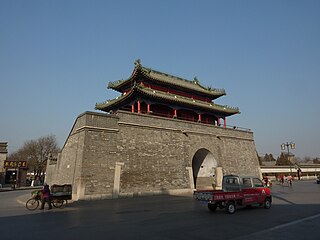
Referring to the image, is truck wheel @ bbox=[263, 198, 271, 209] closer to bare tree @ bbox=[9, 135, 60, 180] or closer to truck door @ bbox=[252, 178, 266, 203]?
truck door @ bbox=[252, 178, 266, 203]

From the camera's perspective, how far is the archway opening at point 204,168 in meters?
25.9

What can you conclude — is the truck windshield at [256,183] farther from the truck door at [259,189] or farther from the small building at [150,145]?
the small building at [150,145]

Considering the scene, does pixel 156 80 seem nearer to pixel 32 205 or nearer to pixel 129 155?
pixel 129 155

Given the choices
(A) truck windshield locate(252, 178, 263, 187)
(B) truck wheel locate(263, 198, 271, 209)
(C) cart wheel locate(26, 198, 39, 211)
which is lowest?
(C) cart wheel locate(26, 198, 39, 211)

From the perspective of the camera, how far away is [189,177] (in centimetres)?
2264

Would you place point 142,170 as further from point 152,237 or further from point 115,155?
point 152,237

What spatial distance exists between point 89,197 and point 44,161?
33.3 meters

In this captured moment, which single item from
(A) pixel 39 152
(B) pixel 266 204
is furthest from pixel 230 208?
(A) pixel 39 152

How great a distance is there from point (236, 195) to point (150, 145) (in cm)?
1119

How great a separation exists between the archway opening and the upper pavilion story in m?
4.30

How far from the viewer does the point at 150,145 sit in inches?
824

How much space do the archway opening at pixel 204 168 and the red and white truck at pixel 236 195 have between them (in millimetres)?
13535

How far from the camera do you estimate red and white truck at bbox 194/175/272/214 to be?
10.3 meters

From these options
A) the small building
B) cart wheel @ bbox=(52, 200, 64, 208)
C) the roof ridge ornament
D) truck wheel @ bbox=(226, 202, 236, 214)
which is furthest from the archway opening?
cart wheel @ bbox=(52, 200, 64, 208)
